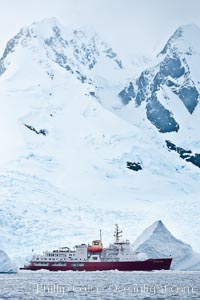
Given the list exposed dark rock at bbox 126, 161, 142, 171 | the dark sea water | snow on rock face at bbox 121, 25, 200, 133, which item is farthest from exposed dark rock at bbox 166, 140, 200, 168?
the dark sea water

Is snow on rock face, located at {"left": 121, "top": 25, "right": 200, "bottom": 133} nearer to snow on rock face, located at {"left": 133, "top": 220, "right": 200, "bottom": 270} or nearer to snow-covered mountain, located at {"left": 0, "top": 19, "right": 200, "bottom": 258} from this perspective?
snow-covered mountain, located at {"left": 0, "top": 19, "right": 200, "bottom": 258}

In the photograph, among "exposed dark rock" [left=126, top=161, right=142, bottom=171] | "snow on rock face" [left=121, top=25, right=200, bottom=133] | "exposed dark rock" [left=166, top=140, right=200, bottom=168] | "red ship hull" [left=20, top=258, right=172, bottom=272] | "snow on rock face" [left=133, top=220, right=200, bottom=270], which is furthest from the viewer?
"snow on rock face" [left=121, top=25, right=200, bottom=133]

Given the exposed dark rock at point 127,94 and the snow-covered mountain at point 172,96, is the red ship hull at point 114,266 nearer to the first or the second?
the snow-covered mountain at point 172,96

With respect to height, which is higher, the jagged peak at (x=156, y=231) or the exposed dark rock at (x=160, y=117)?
the exposed dark rock at (x=160, y=117)

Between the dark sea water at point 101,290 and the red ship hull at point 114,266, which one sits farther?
the red ship hull at point 114,266

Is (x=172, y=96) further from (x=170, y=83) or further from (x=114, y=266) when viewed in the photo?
(x=114, y=266)

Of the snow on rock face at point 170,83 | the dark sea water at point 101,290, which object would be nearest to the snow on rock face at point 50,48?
the snow on rock face at point 170,83

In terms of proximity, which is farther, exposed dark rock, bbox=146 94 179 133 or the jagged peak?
exposed dark rock, bbox=146 94 179 133
